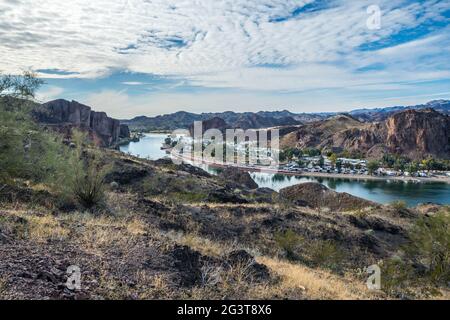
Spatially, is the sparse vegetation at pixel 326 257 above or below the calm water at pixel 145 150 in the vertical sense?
below

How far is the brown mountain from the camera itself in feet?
413

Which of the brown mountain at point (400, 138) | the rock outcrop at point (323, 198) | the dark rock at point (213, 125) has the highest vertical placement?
the dark rock at point (213, 125)

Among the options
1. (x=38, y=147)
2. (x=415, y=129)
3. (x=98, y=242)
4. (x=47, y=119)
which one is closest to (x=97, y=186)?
(x=38, y=147)

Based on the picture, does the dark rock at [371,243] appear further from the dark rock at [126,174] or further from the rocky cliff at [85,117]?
the rocky cliff at [85,117]

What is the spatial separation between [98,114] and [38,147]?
5148 inches

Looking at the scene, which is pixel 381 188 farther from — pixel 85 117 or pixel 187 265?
pixel 85 117

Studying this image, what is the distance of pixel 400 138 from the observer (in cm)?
13125

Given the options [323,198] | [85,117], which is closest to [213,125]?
[85,117]

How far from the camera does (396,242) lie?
59.1ft

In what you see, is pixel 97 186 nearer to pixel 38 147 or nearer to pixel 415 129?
pixel 38 147

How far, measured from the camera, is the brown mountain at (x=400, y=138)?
126 metres

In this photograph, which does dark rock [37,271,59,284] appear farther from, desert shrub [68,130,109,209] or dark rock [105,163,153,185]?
dark rock [105,163,153,185]

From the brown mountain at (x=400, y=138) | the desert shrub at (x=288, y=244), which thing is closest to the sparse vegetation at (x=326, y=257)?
the desert shrub at (x=288, y=244)

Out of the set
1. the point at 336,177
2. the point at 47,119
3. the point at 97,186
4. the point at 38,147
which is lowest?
the point at 336,177
